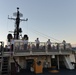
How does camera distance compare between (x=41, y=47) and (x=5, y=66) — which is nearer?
(x=5, y=66)

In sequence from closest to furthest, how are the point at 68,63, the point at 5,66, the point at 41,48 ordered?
the point at 5,66, the point at 41,48, the point at 68,63

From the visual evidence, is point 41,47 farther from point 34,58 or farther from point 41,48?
point 34,58

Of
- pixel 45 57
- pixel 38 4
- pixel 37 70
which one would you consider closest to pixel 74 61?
pixel 45 57

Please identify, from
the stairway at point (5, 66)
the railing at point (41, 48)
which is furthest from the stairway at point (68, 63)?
the stairway at point (5, 66)

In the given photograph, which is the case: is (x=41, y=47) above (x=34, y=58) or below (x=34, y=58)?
above

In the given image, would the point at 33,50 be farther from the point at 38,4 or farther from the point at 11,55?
the point at 38,4

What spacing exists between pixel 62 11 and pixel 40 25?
4.59 metres

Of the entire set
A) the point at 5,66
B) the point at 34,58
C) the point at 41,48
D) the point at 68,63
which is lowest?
the point at 68,63

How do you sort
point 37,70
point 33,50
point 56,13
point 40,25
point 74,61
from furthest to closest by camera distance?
point 40,25 < point 56,13 < point 74,61 < point 33,50 < point 37,70

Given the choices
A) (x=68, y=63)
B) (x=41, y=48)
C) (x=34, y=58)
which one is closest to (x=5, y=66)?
(x=34, y=58)

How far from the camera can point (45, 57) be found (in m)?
14.8

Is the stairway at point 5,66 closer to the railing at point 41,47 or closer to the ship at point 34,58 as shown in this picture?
the ship at point 34,58

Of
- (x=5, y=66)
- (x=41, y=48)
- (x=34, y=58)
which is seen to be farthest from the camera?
(x=41, y=48)

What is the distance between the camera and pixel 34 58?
13.1 m
